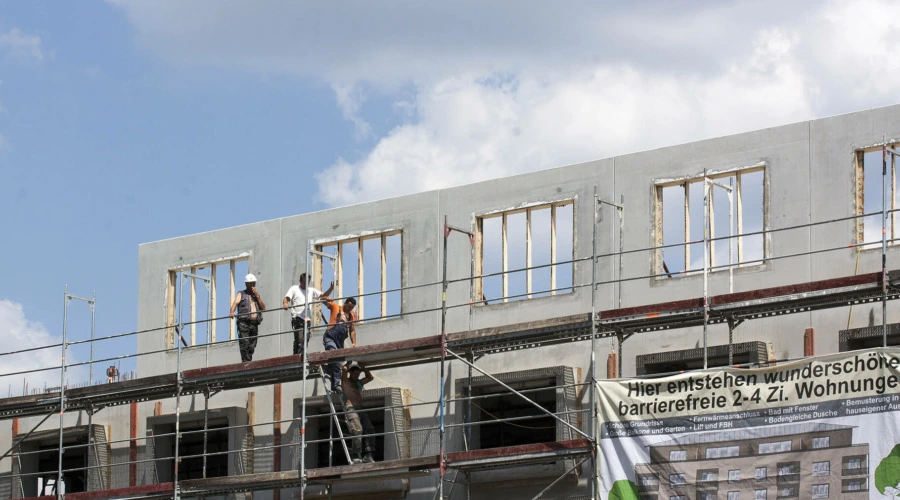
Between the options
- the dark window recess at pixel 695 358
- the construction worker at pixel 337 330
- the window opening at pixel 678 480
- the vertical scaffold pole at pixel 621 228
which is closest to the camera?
the window opening at pixel 678 480

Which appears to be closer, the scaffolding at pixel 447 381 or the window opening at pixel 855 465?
the window opening at pixel 855 465

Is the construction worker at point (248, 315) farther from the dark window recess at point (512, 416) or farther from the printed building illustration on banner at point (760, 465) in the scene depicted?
the printed building illustration on banner at point (760, 465)

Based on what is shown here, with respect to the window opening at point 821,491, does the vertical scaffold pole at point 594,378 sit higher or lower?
higher

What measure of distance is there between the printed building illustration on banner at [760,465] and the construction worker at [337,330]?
582 cm

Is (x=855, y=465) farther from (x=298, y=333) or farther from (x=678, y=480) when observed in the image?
(x=298, y=333)

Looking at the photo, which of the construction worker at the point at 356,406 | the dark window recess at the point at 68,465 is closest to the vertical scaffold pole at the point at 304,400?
the construction worker at the point at 356,406

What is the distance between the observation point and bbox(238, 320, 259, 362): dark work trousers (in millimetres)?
27984

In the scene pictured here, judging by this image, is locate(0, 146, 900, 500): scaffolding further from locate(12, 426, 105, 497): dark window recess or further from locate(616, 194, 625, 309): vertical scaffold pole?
locate(12, 426, 105, 497): dark window recess

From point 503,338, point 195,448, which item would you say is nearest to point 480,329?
point 503,338

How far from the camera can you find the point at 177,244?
30703mm

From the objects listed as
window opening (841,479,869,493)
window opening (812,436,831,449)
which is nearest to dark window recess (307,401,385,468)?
window opening (812,436,831,449)

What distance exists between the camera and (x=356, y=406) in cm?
2547

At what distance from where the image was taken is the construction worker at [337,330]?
2584 cm

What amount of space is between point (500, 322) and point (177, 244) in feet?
25.0
